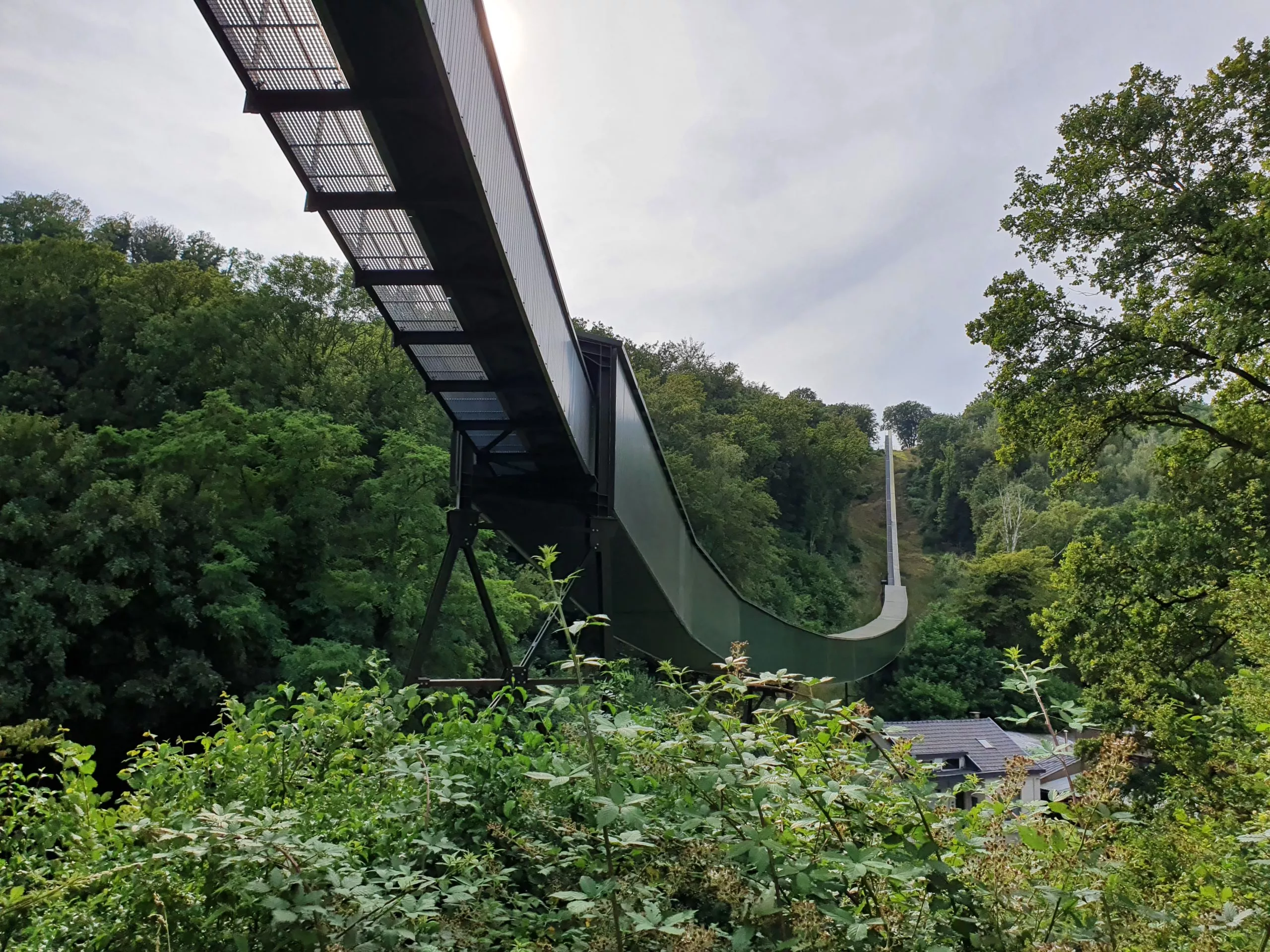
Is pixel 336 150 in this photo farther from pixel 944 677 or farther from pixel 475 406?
pixel 944 677

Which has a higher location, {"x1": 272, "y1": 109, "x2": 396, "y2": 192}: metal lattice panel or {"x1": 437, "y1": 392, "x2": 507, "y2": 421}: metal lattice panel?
{"x1": 272, "y1": 109, "x2": 396, "y2": 192}: metal lattice panel

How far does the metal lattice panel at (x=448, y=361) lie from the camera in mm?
4812

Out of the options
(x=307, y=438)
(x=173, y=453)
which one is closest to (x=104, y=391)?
(x=173, y=453)

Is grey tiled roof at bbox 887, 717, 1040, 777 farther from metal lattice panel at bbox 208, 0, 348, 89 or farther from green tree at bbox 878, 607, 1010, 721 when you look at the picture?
metal lattice panel at bbox 208, 0, 348, 89

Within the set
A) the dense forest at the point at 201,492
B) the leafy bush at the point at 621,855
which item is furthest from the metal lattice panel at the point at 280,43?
the dense forest at the point at 201,492

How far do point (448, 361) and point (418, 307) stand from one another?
0.65 meters

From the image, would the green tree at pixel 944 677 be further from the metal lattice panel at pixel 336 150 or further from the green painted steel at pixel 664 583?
the metal lattice panel at pixel 336 150

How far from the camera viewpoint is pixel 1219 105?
25.3 ft

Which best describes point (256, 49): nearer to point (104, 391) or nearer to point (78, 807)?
point (78, 807)

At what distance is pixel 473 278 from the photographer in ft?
13.1

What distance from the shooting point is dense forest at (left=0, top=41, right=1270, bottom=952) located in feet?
3.61

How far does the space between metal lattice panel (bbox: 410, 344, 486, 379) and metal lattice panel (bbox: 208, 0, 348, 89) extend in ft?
6.14

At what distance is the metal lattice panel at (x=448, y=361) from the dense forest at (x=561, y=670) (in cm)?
197

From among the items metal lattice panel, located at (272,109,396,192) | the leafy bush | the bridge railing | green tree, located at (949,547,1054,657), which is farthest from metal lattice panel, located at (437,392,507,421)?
green tree, located at (949,547,1054,657)
